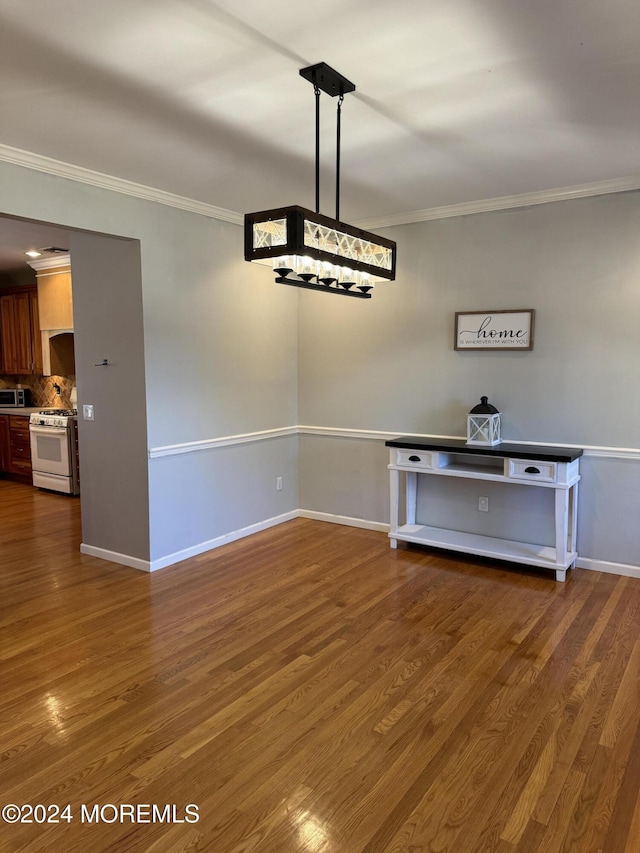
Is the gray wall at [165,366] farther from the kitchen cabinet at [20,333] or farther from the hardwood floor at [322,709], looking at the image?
the kitchen cabinet at [20,333]

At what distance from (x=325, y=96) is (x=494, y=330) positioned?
2.23 m

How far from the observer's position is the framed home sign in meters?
4.07

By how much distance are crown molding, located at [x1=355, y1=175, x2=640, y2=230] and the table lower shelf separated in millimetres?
2368

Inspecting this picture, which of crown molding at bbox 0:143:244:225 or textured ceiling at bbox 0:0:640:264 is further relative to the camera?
crown molding at bbox 0:143:244:225

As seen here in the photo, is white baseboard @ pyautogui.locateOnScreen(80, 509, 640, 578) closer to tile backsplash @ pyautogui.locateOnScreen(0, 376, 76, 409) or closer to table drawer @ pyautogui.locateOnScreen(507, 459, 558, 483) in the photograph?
table drawer @ pyautogui.locateOnScreen(507, 459, 558, 483)

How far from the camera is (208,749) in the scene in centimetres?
215

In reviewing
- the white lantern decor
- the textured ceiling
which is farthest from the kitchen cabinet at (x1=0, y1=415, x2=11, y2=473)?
the white lantern decor

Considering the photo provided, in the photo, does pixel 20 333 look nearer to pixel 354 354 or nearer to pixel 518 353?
pixel 354 354

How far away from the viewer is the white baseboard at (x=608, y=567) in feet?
12.6

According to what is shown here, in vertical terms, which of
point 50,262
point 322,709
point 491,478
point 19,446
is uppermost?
point 50,262

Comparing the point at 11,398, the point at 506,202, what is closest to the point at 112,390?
the point at 506,202

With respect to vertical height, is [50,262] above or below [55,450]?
above

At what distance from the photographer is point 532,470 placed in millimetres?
3746

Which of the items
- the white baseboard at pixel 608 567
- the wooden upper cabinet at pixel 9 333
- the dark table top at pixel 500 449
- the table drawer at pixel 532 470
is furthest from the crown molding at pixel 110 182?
the wooden upper cabinet at pixel 9 333
